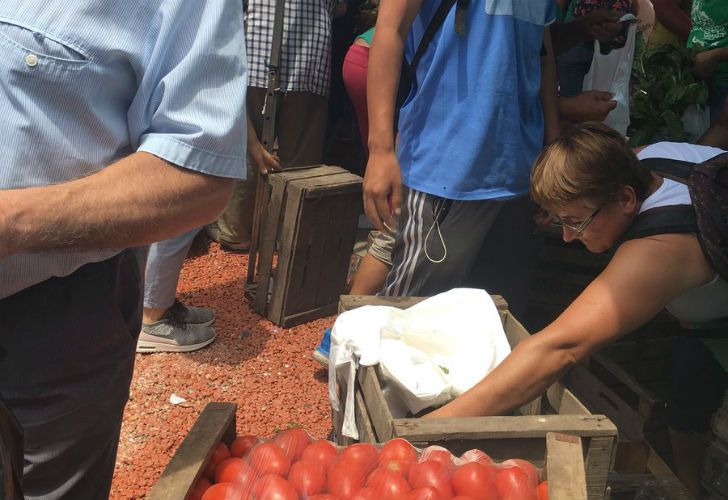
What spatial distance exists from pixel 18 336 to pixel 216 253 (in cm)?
352

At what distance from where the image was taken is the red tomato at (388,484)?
1.41 meters

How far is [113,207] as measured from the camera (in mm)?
1236

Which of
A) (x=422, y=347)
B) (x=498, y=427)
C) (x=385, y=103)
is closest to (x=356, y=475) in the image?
(x=498, y=427)

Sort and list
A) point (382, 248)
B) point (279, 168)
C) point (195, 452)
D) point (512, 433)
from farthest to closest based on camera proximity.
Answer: point (279, 168), point (382, 248), point (512, 433), point (195, 452)

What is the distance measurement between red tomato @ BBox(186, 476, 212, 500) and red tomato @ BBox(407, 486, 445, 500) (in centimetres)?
41

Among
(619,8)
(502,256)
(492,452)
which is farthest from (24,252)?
(619,8)

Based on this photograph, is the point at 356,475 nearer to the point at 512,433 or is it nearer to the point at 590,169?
the point at 512,433

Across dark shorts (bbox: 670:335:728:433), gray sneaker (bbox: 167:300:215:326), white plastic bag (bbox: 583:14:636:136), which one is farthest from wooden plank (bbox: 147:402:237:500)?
white plastic bag (bbox: 583:14:636:136)

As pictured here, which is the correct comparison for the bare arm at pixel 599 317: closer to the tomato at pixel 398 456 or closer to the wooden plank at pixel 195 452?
the tomato at pixel 398 456

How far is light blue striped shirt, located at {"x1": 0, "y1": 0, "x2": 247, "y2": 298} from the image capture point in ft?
4.00

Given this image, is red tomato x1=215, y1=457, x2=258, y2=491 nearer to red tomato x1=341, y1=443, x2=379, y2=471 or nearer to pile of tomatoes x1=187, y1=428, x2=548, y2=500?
pile of tomatoes x1=187, y1=428, x2=548, y2=500

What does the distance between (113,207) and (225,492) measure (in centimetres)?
59

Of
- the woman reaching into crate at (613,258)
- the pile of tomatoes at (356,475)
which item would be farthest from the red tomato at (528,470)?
the woman reaching into crate at (613,258)

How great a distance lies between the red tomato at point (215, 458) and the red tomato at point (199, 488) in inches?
0.8
